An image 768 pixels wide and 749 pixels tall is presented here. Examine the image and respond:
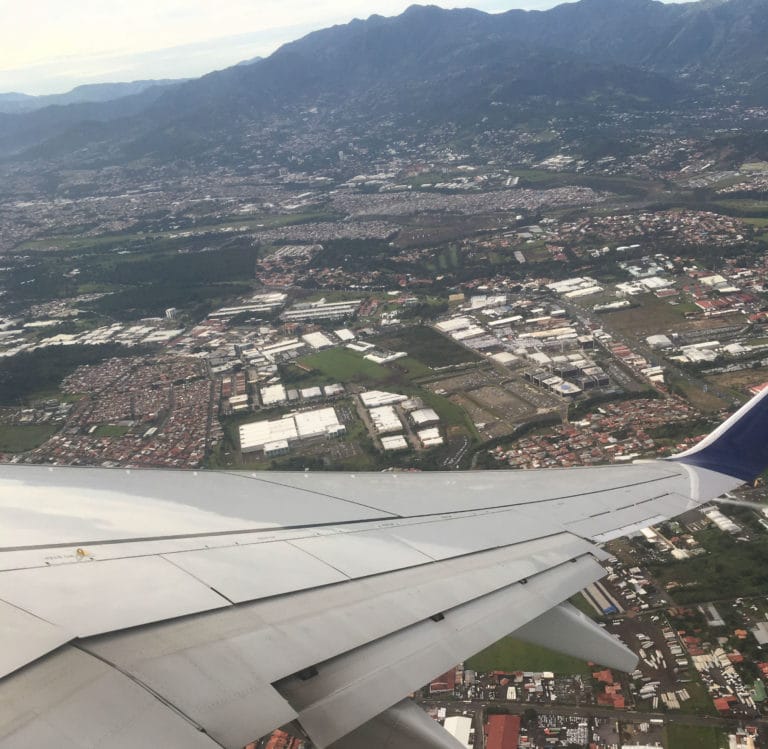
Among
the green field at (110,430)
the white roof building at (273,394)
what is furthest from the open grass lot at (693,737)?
the green field at (110,430)

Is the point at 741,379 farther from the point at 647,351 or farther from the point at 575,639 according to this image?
the point at 575,639

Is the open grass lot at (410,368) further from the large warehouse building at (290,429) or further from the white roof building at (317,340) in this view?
the white roof building at (317,340)

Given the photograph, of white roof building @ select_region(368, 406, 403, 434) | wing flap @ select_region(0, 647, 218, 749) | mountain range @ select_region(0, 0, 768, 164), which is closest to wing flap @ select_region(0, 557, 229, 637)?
wing flap @ select_region(0, 647, 218, 749)

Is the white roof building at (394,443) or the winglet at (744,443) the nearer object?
the winglet at (744,443)

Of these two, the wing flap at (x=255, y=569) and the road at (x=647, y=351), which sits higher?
the wing flap at (x=255, y=569)

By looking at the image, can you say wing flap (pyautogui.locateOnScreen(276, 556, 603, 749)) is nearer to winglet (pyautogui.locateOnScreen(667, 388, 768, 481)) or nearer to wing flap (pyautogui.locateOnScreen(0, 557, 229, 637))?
wing flap (pyautogui.locateOnScreen(0, 557, 229, 637))

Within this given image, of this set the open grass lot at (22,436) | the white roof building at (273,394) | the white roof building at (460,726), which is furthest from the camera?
the white roof building at (273,394)

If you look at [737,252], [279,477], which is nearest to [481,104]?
[737,252]
